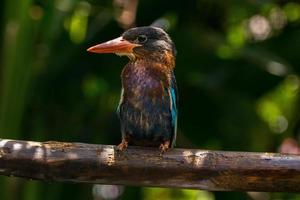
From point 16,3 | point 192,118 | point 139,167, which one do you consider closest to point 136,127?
point 139,167

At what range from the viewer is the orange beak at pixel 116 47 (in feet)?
12.0

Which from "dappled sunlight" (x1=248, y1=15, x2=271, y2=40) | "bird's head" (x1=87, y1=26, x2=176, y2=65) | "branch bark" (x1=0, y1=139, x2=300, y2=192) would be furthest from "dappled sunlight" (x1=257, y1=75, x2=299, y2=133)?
"branch bark" (x1=0, y1=139, x2=300, y2=192)

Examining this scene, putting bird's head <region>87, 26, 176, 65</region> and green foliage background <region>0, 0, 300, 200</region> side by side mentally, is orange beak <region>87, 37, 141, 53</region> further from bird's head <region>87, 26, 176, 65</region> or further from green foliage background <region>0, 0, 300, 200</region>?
green foliage background <region>0, 0, 300, 200</region>

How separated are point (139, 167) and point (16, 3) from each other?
6.56 feet

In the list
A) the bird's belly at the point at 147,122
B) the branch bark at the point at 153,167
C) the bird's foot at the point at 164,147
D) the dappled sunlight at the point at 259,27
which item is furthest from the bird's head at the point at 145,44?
the dappled sunlight at the point at 259,27

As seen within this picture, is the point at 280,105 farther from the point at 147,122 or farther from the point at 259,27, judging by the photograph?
the point at 147,122

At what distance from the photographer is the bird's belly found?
11.9 ft

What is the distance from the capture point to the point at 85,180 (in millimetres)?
2980

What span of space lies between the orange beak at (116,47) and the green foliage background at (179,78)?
1219 millimetres

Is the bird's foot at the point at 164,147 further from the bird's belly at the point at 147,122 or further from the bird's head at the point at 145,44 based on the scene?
the bird's head at the point at 145,44

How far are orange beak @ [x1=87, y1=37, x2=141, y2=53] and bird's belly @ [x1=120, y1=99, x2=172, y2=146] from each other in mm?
266

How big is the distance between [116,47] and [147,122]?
39cm

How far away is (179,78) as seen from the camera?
17.1 ft

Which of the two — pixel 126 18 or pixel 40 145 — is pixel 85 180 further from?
pixel 126 18
